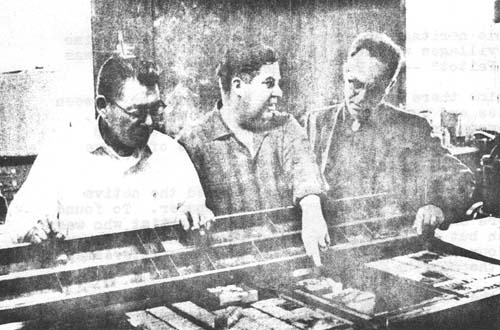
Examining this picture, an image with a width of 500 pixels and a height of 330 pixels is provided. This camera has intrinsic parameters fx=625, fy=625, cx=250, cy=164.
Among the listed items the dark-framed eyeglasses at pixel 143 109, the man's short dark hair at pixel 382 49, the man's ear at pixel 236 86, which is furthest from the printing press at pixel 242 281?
the man's short dark hair at pixel 382 49

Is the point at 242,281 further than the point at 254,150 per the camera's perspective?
No

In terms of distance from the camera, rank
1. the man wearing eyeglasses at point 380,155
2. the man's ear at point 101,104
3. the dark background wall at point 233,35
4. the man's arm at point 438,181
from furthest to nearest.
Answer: the man's arm at point 438,181 → the man wearing eyeglasses at point 380,155 → the dark background wall at point 233,35 → the man's ear at point 101,104

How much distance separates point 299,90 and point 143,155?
107 cm

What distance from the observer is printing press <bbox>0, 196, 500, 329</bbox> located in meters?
3.20

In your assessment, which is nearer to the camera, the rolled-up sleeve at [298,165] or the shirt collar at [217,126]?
the shirt collar at [217,126]

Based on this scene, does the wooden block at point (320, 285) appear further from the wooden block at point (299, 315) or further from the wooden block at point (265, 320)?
the wooden block at point (265, 320)

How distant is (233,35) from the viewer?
3.66 m

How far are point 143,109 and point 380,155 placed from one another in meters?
1.70

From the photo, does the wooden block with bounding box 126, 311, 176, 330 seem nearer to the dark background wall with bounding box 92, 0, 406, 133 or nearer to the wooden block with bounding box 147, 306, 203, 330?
the wooden block with bounding box 147, 306, 203, 330

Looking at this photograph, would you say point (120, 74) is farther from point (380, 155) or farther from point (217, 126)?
point (380, 155)

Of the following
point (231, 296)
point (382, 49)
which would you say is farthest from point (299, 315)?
point (382, 49)

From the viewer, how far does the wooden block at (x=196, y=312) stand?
314 centimetres

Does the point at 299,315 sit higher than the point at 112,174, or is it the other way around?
the point at 112,174

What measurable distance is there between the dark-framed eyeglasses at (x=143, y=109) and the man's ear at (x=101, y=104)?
46mm
